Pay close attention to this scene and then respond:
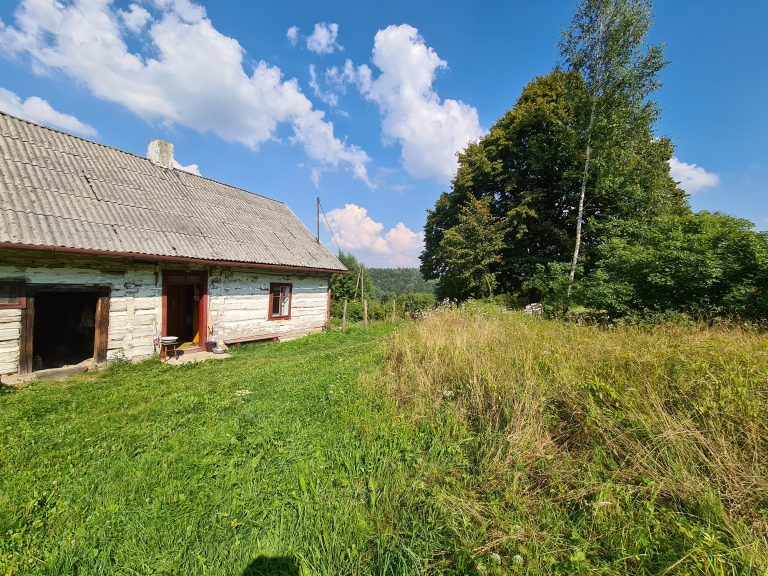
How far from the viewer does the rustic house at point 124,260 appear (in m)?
6.73

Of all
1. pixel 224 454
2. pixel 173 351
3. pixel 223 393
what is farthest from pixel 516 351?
pixel 173 351

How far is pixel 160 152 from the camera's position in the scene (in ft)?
39.0

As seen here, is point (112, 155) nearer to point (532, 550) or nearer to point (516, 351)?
point (516, 351)

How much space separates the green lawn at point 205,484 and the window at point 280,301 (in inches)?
272

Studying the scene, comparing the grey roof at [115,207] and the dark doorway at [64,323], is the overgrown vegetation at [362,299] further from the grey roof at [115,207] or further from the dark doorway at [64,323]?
the dark doorway at [64,323]

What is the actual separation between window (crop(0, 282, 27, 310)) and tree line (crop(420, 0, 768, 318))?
1327cm

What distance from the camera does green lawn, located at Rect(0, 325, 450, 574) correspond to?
2.25 m

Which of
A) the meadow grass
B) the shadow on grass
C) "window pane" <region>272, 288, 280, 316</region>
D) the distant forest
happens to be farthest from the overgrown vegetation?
the distant forest

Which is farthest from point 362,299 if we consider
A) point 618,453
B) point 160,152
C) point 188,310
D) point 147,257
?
point 618,453

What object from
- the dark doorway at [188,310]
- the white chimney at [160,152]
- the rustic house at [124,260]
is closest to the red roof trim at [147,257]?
the rustic house at [124,260]

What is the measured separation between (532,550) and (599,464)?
1.06 meters

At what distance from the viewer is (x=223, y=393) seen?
17.6 feet

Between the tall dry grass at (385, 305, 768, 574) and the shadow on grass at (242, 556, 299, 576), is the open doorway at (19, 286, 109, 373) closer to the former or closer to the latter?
the tall dry grass at (385, 305, 768, 574)

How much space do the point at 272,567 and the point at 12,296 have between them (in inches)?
324
